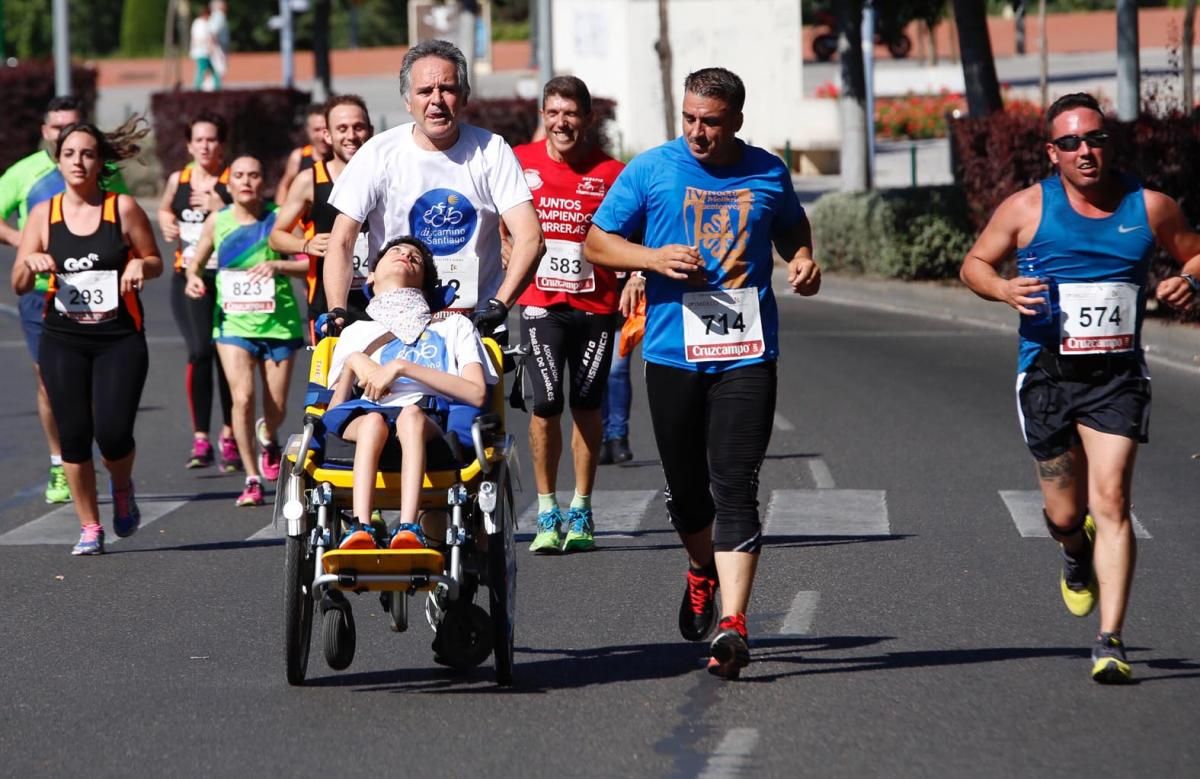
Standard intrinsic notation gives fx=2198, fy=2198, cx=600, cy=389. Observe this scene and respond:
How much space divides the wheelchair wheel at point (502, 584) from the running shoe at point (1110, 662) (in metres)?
1.88

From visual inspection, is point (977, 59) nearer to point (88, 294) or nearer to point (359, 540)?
point (88, 294)

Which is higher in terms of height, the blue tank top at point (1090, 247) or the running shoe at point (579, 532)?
the blue tank top at point (1090, 247)

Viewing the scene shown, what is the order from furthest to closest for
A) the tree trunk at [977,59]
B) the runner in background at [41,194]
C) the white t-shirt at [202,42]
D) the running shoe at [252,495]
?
the white t-shirt at [202,42] → the tree trunk at [977,59] → the runner in background at [41,194] → the running shoe at [252,495]

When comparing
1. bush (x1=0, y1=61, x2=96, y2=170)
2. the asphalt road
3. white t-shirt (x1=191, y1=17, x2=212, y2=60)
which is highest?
white t-shirt (x1=191, y1=17, x2=212, y2=60)

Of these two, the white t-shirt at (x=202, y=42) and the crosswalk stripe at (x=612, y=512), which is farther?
the white t-shirt at (x=202, y=42)

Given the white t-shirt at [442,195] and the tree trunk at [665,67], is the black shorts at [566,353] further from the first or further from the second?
the tree trunk at [665,67]

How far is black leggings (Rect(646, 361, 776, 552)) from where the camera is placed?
7.22m

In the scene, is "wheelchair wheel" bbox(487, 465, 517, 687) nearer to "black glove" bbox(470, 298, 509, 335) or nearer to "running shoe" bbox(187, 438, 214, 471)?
"black glove" bbox(470, 298, 509, 335)

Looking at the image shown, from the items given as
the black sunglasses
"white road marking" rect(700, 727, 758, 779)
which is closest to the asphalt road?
"white road marking" rect(700, 727, 758, 779)

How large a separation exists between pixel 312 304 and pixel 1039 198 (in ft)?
15.6

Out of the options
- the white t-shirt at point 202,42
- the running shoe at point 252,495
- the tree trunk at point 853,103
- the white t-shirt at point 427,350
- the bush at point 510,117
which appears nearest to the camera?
the white t-shirt at point 427,350

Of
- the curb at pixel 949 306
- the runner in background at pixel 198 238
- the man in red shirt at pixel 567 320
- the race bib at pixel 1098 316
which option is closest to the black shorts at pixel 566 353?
the man in red shirt at pixel 567 320

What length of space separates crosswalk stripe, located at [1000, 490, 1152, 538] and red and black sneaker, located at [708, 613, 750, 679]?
3565 mm

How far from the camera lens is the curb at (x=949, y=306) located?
1831 centimetres
